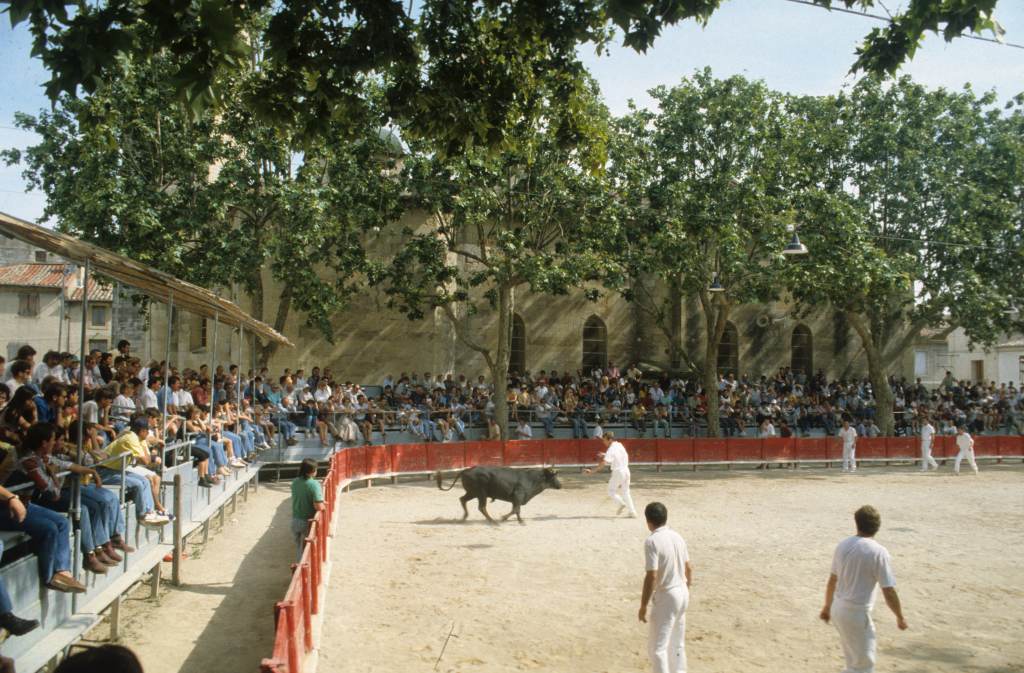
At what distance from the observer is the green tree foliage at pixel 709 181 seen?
2816 centimetres

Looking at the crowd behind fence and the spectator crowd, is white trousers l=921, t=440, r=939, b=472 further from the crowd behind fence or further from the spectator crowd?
the spectator crowd

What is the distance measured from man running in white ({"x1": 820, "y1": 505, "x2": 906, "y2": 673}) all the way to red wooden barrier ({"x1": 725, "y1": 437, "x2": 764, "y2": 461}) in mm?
23692

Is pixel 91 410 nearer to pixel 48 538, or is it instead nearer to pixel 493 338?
pixel 48 538

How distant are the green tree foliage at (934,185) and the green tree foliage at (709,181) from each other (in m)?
2.98

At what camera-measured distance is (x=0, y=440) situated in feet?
25.0

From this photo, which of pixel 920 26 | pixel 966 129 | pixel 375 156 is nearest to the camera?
pixel 920 26

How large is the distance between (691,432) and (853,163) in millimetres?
12236

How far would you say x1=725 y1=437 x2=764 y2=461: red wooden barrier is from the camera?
30.4m

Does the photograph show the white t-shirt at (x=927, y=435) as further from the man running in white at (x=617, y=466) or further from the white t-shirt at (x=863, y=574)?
the white t-shirt at (x=863, y=574)

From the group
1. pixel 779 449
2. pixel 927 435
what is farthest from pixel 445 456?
pixel 927 435

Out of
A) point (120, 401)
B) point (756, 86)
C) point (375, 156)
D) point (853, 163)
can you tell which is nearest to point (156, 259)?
point (375, 156)

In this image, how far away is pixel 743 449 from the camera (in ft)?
100

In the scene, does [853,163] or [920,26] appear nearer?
[920,26]

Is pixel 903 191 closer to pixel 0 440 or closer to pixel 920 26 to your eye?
pixel 920 26
